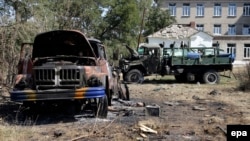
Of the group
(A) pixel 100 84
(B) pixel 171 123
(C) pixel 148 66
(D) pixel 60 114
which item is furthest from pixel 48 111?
(C) pixel 148 66

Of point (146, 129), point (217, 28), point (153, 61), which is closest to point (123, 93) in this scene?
point (146, 129)

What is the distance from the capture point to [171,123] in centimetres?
864

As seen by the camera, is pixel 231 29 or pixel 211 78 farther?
pixel 231 29

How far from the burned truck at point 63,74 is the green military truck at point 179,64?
11.7m

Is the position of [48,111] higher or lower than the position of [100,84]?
lower

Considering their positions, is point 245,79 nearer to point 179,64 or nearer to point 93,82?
point 179,64

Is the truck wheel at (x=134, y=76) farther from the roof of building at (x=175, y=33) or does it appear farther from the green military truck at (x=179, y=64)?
the roof of building at (x=175, y=33)

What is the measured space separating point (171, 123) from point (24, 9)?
8.84m

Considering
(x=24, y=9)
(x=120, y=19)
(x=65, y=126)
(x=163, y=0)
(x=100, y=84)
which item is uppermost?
(x=163, y=0)

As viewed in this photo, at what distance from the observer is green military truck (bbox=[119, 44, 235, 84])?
71.6 feet

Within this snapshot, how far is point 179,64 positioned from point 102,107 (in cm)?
1338

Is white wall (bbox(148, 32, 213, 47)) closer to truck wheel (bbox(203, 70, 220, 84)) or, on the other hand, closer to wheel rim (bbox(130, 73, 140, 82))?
truck wheel (bbox(203, 70, 220, 84))

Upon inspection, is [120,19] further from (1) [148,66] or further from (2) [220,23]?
(2) [220,23]

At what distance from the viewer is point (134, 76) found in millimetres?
21969
